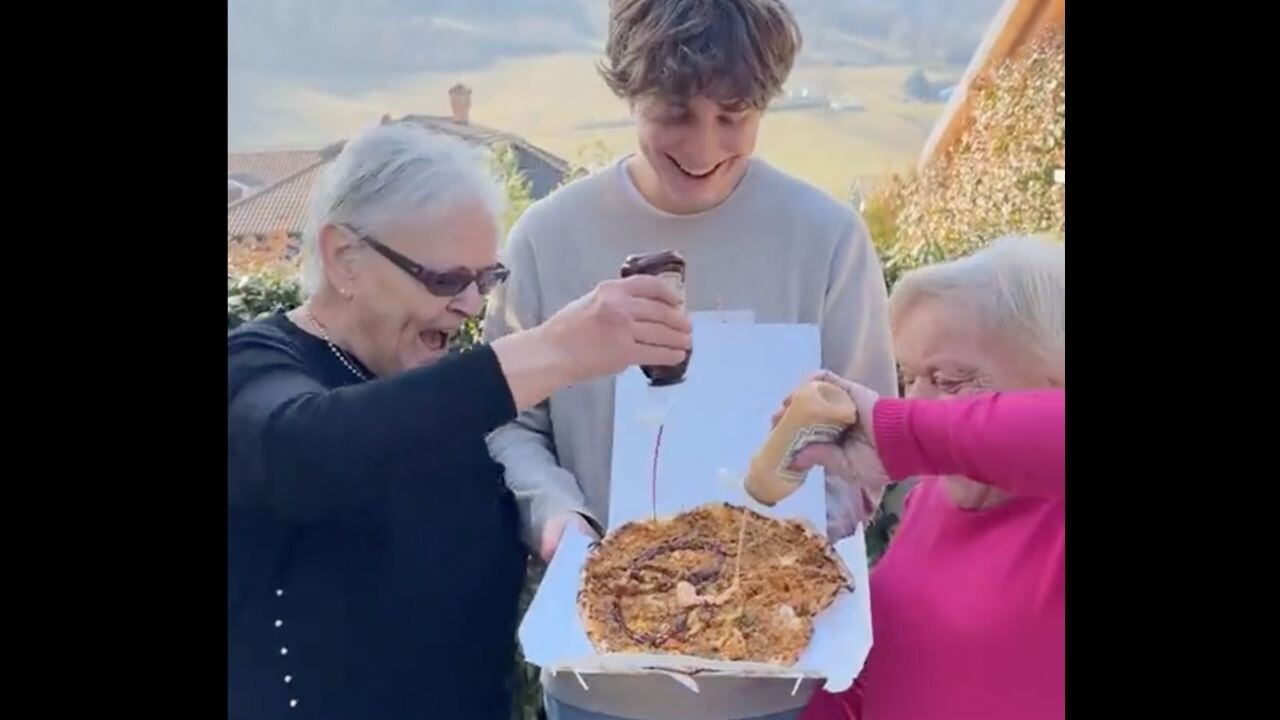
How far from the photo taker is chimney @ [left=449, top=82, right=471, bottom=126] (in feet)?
6.07

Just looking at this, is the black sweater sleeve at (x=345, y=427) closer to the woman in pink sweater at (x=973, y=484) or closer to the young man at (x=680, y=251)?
the young man at (x=680, y=251)

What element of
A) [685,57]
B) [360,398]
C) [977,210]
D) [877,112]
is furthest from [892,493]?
[360,398]

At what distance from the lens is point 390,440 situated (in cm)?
132

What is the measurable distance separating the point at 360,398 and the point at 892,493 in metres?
1.04

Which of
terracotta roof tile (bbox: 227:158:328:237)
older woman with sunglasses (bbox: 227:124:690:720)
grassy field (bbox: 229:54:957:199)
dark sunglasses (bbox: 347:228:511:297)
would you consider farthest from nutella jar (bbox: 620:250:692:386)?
terracotta roof tile (bbox: 227:158:328:237)

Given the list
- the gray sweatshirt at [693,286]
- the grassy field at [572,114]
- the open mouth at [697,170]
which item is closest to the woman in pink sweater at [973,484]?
the gray sweatshirt at [693,286]

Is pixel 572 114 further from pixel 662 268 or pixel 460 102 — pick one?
pixel 662 268

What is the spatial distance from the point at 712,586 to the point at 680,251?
1.31 ft

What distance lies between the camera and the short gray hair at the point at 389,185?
147cm

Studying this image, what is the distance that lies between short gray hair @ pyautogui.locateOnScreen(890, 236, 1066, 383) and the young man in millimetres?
161
